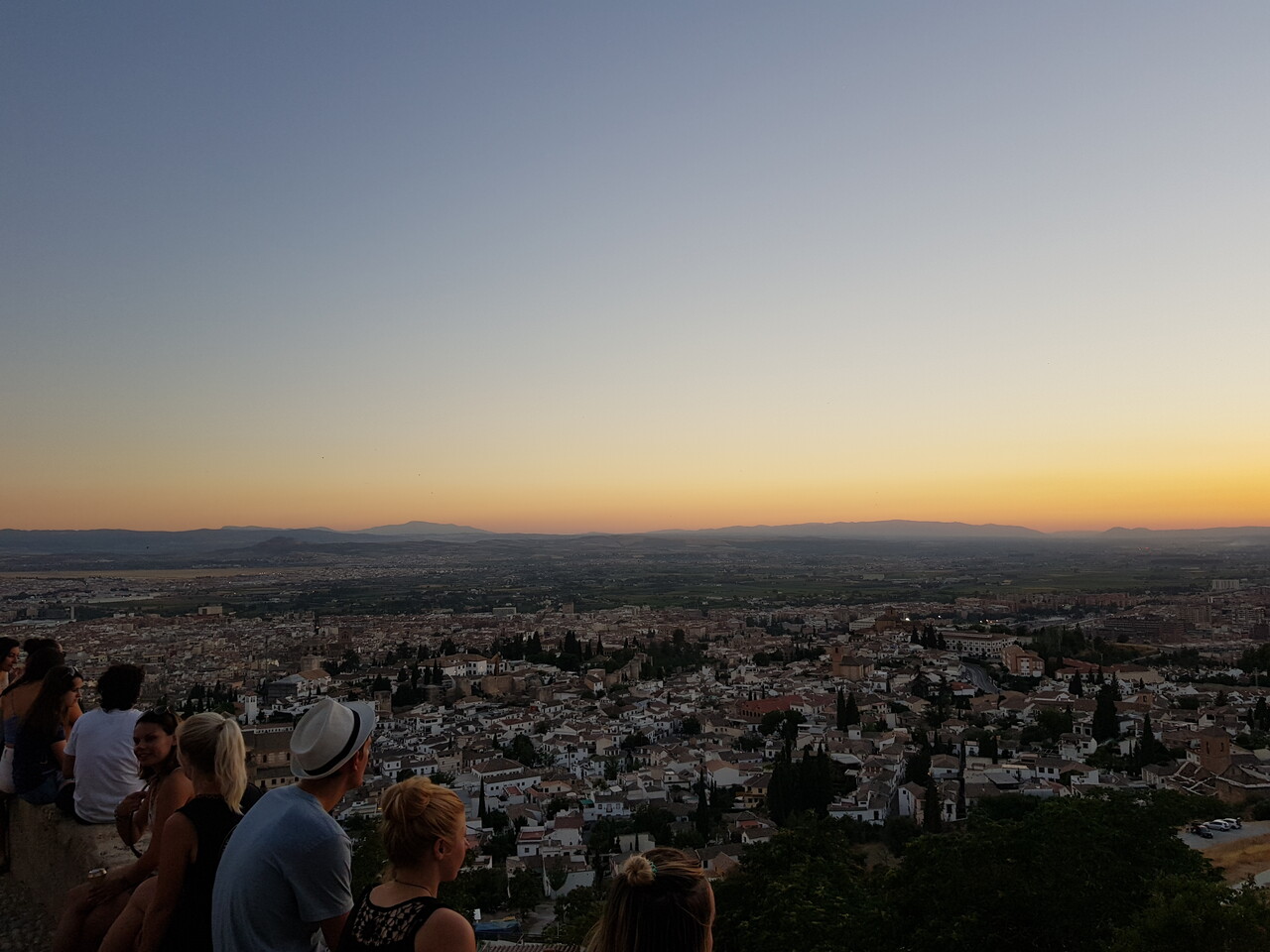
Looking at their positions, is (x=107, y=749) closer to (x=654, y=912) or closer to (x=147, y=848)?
(x=147, y=848)

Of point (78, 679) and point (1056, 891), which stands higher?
point (78, 679)

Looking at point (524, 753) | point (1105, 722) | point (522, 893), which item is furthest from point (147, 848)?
point (1105, 722)

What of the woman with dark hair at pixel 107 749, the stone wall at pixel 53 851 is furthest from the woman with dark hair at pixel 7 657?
the woman with dark hair at pixel 107 749

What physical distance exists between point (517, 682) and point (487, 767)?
16622 mm

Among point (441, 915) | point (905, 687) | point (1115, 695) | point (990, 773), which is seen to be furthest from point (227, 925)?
point (905, 687)

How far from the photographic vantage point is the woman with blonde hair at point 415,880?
172 centimetres

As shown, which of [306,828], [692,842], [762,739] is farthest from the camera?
[762,739]

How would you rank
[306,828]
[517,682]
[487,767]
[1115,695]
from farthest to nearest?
[517,682]
[1115,695]
[487,767]
[306,828]

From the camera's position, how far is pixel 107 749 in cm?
349

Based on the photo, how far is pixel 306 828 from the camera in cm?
199

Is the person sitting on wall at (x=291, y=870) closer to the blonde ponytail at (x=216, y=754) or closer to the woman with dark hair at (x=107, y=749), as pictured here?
the blonde ponytail at (x=216, y=754)

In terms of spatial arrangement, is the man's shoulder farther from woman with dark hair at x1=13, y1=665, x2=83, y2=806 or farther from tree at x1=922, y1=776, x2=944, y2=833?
tree at x1=922, y1=776, x2=944, y2=833

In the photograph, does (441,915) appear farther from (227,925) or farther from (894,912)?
(894,912)

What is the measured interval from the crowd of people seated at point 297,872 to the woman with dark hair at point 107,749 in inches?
15.6
